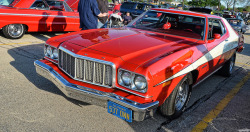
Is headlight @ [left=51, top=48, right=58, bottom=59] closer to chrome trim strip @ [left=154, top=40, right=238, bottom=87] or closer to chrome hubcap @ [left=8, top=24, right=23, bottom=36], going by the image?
chrome trim strip @ [left=154, top=40, right=238, bottom=87]

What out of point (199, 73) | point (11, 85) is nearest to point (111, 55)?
point (199, 73)

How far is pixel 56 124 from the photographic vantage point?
296cm

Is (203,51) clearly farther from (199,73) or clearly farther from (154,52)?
(154,52)

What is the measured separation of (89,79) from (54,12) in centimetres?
608

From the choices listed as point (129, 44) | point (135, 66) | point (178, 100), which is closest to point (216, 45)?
point (178, 100)

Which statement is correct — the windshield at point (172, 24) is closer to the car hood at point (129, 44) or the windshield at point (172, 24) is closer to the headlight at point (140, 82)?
the car hood at point (129, 44)

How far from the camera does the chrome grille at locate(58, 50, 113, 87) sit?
286cm

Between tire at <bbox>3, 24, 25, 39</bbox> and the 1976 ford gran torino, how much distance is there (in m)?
4.53

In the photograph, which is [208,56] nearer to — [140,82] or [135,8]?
[140,82]

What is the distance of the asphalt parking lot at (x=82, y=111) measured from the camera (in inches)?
118

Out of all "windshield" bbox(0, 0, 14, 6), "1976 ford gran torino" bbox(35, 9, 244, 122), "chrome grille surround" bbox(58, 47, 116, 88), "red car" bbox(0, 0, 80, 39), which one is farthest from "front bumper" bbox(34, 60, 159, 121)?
"windshield" bbox(0, 0, 14, 6)

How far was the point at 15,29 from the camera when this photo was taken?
7.72m

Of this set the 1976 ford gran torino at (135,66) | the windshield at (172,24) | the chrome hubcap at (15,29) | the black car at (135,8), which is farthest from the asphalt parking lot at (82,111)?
the black car at (135,8)

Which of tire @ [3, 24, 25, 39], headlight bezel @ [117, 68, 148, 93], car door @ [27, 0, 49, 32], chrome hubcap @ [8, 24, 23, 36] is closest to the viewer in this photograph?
headlight bezel @ [117, 68, 148, 93]
